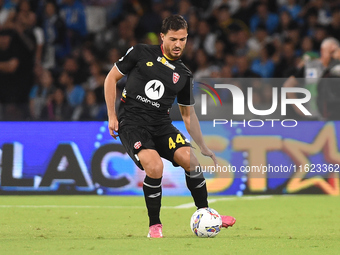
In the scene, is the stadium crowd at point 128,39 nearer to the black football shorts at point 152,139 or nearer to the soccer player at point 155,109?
the soccer player at point 155,109

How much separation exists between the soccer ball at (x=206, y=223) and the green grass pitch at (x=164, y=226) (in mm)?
82

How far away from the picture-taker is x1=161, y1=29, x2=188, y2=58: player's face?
6.16m

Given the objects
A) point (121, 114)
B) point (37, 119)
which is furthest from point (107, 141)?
point (121, 114)

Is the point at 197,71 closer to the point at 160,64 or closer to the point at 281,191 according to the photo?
the point at 281,191

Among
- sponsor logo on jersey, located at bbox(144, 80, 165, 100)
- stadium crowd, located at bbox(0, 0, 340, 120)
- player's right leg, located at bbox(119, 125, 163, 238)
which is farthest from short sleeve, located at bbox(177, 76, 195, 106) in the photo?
stadium crowd, located at bbox(0, 0, 340, 120)

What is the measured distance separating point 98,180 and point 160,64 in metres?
4.57

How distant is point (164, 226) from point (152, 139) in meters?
1.39

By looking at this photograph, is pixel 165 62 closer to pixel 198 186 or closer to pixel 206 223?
pixel 198 186

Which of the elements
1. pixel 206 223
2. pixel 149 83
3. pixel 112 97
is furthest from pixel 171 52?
pixel 206 223

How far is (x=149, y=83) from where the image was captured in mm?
6422

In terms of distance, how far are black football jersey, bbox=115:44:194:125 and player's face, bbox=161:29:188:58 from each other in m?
0.18

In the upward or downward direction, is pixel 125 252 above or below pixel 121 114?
below

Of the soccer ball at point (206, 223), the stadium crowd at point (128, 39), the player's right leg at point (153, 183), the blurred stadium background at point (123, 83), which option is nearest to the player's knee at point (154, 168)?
the player's right leg at point (153, 183)

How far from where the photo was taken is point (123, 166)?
10648 mm
